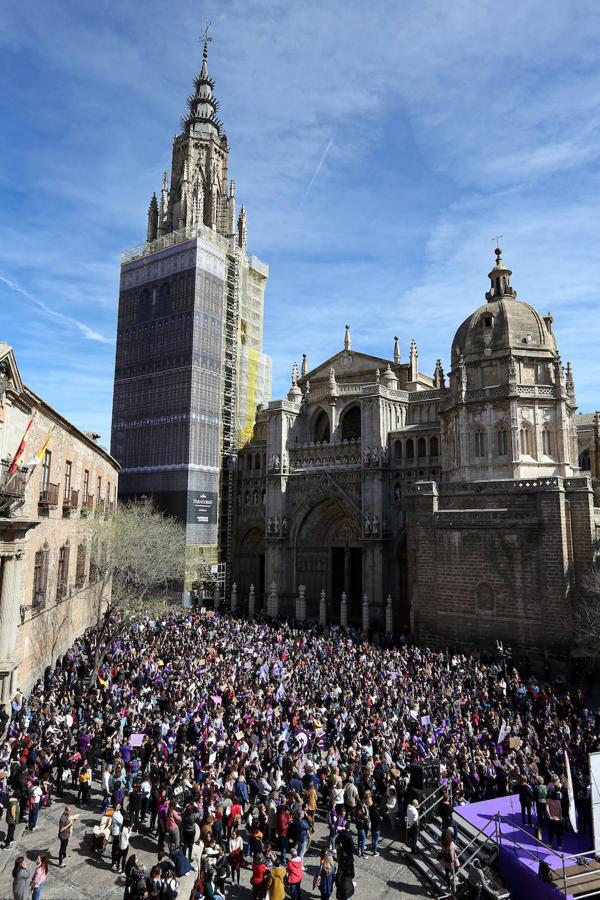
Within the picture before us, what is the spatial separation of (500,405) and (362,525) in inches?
429

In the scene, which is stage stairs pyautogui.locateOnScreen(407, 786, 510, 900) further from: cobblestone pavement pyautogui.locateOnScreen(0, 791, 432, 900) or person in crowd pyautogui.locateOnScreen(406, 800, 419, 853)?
cobblestone pavement pyautogui.locateOnScreen(0, 791, 432, 900)

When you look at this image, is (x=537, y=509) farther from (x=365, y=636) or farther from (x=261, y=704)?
(x=261, y=704)

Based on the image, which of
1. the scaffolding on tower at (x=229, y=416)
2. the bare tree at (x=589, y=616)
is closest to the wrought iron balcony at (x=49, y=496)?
the bare tree at (x=589, y=616)

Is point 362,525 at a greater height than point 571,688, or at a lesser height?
greater

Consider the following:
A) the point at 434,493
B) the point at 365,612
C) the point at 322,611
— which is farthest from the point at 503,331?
the point at 322,611

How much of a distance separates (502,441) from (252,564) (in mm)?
20736

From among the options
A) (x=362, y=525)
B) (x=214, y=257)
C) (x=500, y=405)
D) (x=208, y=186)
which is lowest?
(x=362, y=525)

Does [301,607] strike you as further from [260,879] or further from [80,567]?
[260,879]

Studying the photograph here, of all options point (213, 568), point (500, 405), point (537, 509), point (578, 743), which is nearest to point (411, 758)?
point (578, 743)

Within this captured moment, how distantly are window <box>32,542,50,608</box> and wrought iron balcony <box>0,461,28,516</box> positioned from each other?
11.6ft

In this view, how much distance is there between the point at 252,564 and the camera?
1692 inches

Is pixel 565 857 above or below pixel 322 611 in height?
below

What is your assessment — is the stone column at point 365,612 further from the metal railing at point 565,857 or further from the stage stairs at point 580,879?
the stage stairs at point 580,879

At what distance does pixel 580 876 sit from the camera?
33.5ft
